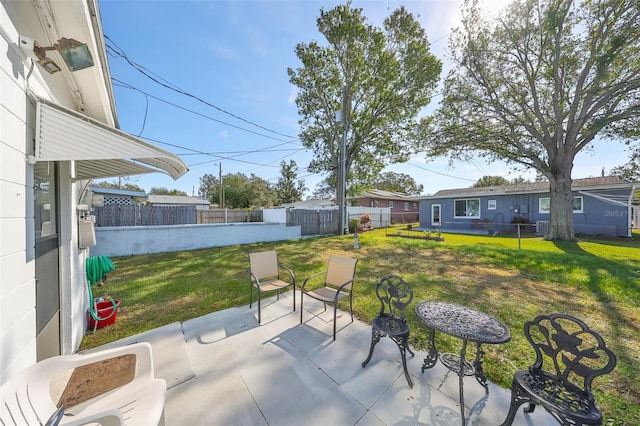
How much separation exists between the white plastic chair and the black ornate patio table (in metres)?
2.24

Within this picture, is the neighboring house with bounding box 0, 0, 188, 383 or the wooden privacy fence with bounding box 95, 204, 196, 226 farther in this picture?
the wooden privacy fence with bounding box 95, 204, 196, 226

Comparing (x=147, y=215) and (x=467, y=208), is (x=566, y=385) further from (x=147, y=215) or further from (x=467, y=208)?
(x=467, y=208)

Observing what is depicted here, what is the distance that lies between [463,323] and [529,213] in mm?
17119

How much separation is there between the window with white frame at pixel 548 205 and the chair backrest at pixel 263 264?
1663 centimetres

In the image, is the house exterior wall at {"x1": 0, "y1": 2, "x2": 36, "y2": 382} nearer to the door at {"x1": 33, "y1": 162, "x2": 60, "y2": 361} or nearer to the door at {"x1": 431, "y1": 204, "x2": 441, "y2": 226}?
the door at {"x1": 33, "y1": 162, "x2": 60, "y2": 361}

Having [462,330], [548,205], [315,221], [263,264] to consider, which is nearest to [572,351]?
[462,330]

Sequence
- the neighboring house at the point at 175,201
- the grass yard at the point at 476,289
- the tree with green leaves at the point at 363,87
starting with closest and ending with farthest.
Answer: the grass yard at the point at 476,289 → the tree with green leaves at the point at 363,87 → the neighboring house at the point at 175,201

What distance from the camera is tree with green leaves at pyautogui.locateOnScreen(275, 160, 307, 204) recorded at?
109ft

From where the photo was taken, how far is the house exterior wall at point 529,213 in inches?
481

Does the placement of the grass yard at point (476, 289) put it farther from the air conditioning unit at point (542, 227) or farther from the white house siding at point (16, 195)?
the air conditioning unit at point (542, 227)

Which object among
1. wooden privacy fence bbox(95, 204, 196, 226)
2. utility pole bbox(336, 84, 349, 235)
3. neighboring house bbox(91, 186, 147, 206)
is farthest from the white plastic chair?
neighboring house bbox(91, 186, 147, 206)

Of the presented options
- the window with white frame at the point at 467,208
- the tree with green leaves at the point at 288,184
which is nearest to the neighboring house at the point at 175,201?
the tree with green leaves at the point at 288,184

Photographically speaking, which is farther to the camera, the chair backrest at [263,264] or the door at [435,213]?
the door at [435,213]

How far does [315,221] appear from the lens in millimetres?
14430
